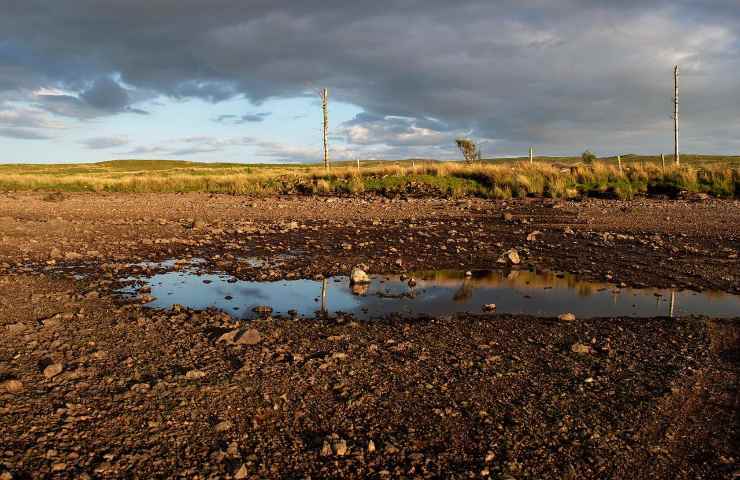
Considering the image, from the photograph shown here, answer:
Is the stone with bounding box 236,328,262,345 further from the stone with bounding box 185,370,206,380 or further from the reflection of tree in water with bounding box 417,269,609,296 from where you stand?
the reflection of tree in water with bounding box 417,269,609,296

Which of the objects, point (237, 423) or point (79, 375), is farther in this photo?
point (79, 375)

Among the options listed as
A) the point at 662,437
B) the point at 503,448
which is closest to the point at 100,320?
the point at 503,448

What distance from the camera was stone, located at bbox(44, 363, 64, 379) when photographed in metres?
4.47

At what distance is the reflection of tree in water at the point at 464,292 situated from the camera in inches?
301

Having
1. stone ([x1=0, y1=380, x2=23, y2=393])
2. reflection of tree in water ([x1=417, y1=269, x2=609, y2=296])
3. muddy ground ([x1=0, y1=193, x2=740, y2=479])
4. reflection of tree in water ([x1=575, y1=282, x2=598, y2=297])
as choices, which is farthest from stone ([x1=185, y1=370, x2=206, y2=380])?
reflection of tree in water ([x1=575, y1=282, x2=598, y2=297])

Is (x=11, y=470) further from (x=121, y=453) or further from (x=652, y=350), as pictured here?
(x=652, y=350)

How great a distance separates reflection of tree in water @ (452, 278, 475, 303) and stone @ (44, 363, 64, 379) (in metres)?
4.68

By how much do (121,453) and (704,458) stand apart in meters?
3.48

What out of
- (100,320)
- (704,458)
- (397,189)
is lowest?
(704,458)

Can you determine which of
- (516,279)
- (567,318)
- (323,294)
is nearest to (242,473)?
(567,318)

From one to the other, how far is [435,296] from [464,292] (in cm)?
53

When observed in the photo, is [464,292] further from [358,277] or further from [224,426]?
[224,426]

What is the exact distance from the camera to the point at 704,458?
347cm

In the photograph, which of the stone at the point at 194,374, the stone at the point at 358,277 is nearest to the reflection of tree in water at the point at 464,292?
the stone at the point at 358,277
